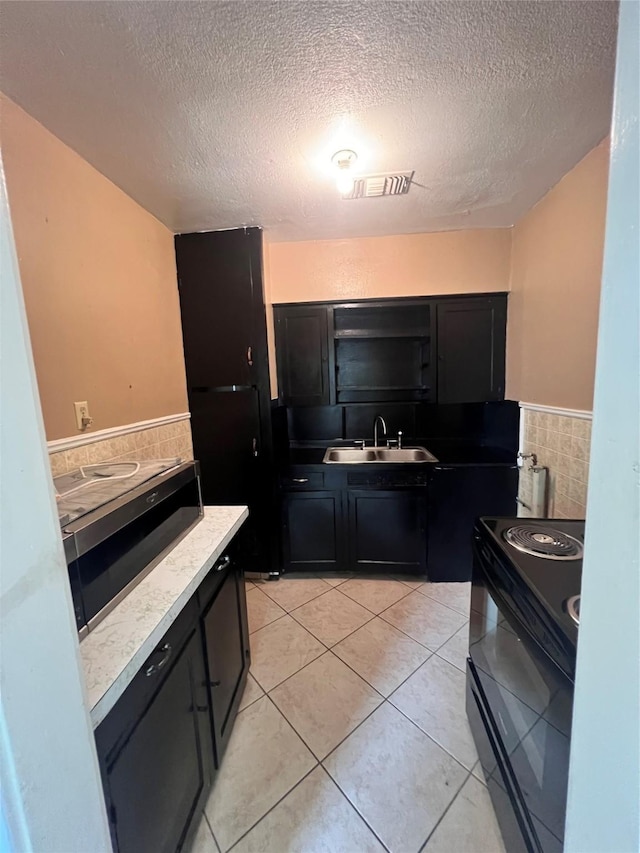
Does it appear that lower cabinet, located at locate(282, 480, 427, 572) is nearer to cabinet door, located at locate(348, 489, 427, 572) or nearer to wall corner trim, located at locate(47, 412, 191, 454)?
cabinet door, located at locate(348, 489, 427, 572)

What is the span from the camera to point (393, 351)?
2.80m

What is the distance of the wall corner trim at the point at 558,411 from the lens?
1702mm

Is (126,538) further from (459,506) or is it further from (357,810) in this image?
(459,506)

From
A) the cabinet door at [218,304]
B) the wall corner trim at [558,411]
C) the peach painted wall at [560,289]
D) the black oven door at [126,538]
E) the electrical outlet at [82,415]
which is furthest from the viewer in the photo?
the cabinet door at [218,304]

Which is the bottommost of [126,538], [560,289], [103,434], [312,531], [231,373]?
[312,531]

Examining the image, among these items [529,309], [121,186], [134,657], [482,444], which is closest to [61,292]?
[121,186]

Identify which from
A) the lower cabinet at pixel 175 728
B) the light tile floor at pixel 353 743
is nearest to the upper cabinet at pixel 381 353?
the light tile floor at pixel 353 743

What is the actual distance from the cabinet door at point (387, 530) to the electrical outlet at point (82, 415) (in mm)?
1649

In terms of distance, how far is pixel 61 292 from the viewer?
1407 mm

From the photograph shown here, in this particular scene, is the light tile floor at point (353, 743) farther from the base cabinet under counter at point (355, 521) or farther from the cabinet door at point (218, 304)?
the cabinet door at point (218, 304)

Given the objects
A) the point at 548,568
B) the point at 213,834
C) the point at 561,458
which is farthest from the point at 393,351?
the point at 213,834

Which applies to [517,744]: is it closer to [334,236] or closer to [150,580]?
[150,580]

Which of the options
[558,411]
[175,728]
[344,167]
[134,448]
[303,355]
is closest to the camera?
[175,728]

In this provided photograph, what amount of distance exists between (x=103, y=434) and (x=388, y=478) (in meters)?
1.73
